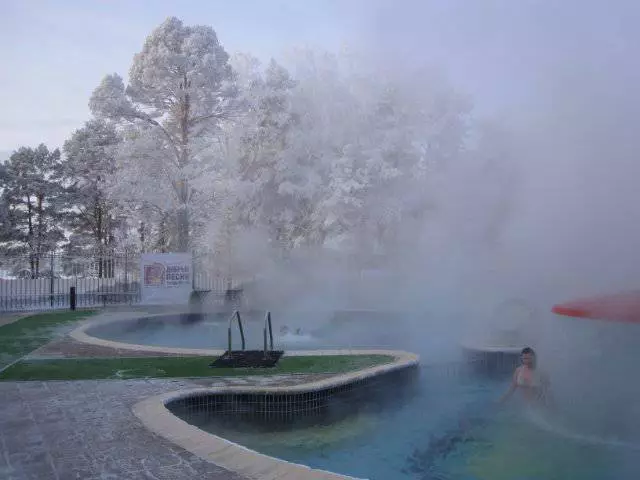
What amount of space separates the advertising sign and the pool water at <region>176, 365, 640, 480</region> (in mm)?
11073

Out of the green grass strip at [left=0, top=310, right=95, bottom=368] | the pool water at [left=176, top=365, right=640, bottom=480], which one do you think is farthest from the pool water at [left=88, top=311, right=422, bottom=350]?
the pool water at [left=176, top=365, right=640, bottom=480]

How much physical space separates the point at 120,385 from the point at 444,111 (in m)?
17.9

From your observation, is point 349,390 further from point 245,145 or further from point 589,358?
point 245,145

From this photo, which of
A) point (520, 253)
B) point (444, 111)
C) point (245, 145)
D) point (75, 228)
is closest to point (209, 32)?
point (245, 145)

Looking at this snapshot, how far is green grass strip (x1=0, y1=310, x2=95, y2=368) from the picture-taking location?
9.04 m

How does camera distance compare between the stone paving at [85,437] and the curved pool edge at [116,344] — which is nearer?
the stone paving at [85,437]

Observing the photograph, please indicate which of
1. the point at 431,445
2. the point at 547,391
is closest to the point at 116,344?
the point at 431,445

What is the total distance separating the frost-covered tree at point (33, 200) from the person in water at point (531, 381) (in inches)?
895

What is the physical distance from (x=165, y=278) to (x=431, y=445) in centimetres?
1240

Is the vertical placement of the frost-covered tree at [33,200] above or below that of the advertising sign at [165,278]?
above

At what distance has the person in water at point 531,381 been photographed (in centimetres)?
667

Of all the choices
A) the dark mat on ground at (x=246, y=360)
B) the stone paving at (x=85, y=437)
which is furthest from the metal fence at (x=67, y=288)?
the stone paving at (x=85, y=437)

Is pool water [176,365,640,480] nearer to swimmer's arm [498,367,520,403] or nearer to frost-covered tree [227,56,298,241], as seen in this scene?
swimmer's arm [498,367,520,403]

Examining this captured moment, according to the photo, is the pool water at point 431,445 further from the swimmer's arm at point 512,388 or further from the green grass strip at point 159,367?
the green grass strip at point 159,367
